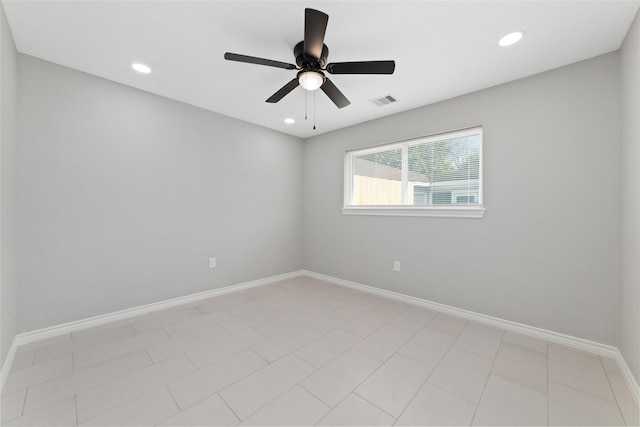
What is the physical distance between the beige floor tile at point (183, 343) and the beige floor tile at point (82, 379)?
0.08 meters

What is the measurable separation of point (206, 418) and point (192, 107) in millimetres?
3175

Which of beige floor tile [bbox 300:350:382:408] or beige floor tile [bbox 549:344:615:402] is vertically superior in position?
beige floor tile [bbox 549:344:615:402]

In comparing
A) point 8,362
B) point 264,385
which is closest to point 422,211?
point 264,385

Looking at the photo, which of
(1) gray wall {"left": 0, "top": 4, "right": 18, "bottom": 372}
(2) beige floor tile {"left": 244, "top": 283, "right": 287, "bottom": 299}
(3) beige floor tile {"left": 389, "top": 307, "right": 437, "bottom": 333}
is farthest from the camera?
(2) beige floor tile {"left": 244, "top": 283, "right": 287, "bottom": 299}

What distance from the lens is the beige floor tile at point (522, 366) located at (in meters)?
1.74

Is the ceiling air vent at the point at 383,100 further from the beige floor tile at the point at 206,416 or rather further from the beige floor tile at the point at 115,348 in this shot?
the beige floor tile at the point at 115,348

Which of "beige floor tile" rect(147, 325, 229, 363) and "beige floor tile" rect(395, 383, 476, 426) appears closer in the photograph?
"beige floor tile" rect(395, 383, 476, 426)

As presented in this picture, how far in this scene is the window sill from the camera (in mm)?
2730

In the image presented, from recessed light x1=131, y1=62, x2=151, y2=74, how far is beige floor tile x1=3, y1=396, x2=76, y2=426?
2.58 meters

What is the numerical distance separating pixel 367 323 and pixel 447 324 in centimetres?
81

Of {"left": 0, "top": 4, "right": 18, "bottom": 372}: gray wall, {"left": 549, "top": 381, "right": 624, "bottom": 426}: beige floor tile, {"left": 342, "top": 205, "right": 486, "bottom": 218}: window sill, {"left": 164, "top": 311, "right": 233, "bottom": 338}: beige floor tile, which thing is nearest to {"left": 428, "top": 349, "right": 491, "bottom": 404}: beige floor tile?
{"left": 549, "top": 381, "right": 624, "bottom": 426}: beige floor tile

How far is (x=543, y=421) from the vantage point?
1.41 metres

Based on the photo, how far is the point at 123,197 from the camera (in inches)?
106

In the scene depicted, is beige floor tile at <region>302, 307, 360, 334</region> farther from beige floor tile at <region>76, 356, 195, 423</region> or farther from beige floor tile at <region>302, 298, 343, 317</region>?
beige floor tile at <region>76, 356, 195, 423</region>
